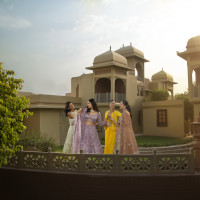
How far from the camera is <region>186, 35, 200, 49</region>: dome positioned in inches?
572

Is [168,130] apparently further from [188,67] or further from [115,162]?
[115,162]

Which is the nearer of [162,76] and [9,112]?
[9,112]

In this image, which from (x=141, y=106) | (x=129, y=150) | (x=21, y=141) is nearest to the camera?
(x=129, y=150)

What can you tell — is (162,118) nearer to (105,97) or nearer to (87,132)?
(105,97)

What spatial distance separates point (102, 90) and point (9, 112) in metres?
13.8

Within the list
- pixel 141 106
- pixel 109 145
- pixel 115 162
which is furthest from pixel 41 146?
pixel 141 106

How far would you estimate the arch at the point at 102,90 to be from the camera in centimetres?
1684

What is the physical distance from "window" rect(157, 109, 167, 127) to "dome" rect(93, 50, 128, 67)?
4221 mm

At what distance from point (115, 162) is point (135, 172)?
0.53 meters

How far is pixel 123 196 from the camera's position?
5.77m

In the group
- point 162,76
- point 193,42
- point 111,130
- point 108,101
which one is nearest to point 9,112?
point 111,130

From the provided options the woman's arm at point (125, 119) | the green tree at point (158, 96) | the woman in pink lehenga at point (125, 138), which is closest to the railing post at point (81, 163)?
the woman in pink lehenga at point (125, 138)

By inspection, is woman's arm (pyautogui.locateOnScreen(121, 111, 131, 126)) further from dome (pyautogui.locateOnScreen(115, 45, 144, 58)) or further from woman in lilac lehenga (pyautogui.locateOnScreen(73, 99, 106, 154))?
dome (pyautogui.locateOnScreen(115, 45, 144, 58))

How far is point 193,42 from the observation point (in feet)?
48.2
